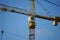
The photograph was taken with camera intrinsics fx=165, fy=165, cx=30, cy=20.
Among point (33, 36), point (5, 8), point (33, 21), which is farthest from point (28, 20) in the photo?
point (5, 8)

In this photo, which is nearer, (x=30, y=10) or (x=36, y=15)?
(x=36, y=15)

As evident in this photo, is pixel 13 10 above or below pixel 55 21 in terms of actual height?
above

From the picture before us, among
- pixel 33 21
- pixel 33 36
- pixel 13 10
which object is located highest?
pixel 13 10

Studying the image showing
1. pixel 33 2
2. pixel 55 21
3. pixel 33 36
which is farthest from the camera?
pixel 33 2

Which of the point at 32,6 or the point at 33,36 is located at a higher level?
the point at 32,6

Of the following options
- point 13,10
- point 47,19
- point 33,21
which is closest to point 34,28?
point 33,21

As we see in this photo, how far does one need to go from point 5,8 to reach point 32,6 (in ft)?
20.2

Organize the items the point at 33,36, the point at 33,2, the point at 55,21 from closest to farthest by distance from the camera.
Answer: the point at 33,36 → the point at 55,21 → the point at 33,2

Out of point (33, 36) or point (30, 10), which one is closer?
point (33, 36)

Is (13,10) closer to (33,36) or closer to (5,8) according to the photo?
(5,8)

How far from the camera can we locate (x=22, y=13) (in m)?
32.0

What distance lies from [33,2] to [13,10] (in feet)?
16.4

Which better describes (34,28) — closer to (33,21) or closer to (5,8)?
(33,21)

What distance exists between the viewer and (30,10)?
33.2 metres
